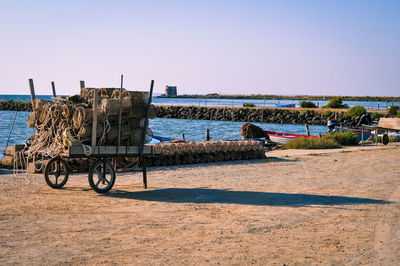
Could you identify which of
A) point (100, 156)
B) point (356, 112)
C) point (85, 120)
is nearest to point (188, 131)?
point (356, 112)

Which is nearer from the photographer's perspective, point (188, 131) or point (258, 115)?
point (188, 131)

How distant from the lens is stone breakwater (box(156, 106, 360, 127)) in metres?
67.3

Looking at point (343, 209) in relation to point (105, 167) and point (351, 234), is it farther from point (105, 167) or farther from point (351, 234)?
point (105, 167)

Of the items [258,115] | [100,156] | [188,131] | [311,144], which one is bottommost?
[188,131]

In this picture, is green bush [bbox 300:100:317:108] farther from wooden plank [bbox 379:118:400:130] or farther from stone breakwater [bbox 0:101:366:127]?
wooden plank [bbox 379:118:400:130]

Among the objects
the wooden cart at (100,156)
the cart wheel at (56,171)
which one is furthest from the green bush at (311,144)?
the cart wheel at (56,171)

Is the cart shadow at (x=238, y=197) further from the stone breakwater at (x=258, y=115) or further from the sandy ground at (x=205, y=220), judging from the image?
the stone breakwater at (x=258, y=115)

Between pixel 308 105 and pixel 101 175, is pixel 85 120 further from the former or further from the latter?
pixel 308 105

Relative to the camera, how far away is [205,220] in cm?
898

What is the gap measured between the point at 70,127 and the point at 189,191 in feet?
10.6

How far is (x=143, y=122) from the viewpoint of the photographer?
12211 mm

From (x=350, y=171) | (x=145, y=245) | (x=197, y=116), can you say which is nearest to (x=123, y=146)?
(x=145, y=245)

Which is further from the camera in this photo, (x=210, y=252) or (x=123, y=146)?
(x=123, y=146)

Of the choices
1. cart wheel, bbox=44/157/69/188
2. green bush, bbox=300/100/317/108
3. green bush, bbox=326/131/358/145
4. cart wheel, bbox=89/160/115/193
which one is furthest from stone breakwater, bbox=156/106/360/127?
cart wheel, bbox=44/157/69/188
